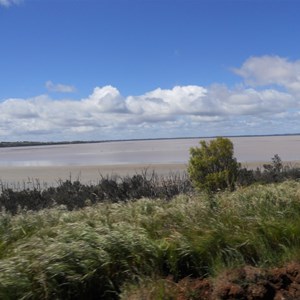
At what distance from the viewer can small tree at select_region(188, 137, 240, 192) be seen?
42.3 feet

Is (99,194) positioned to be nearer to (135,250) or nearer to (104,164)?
(135,250)

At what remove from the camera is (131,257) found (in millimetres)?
5395

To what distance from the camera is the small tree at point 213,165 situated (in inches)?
507

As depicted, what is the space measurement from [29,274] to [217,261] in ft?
6.31

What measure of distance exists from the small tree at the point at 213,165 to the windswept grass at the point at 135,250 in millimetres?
5998

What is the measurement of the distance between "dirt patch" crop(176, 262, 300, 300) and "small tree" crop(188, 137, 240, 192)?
7.86 meters

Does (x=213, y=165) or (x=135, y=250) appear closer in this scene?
(x=135, y=250)

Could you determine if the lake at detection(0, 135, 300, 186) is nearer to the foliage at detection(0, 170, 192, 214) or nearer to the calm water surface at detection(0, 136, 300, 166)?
the calm water surface at detection(0, 136, 300, 166)

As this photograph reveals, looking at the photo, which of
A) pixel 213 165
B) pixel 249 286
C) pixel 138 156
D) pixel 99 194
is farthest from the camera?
pixel 138 156

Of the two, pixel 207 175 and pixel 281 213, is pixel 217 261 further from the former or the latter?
pixel 207 175

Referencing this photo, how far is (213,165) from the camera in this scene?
13.2m

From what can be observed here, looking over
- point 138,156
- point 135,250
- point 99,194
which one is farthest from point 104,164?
point 135,250

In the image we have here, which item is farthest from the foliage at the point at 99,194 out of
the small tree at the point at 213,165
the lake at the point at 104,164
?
the lake at the point at 104,164

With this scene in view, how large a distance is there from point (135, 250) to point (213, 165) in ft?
26.4
